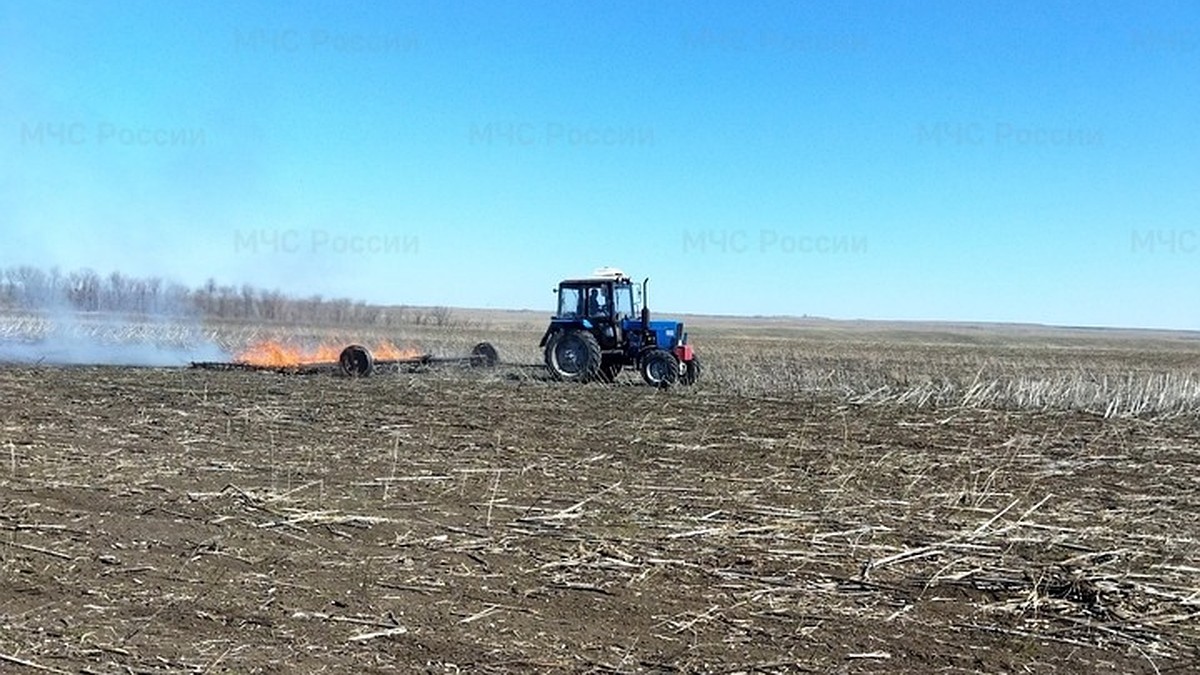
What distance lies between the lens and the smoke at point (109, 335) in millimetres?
27225

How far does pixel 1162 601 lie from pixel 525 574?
3.49 meters

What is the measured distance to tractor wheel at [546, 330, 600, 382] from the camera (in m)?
18.3

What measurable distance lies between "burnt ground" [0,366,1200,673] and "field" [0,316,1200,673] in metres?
0.02

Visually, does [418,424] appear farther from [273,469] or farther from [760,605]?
[760,605]

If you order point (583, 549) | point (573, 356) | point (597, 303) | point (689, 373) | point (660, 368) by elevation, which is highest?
point (597, 303)

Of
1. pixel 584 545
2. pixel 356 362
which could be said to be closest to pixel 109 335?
pixel 356 362

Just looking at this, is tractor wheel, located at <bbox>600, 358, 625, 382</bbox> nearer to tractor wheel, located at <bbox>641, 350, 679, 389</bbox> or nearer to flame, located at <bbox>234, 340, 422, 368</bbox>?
tractor wheel, located at <bbox>641, 350, 679, 389</bbox>

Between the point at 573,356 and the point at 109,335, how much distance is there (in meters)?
22.9

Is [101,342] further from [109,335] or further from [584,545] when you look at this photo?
[584,545]

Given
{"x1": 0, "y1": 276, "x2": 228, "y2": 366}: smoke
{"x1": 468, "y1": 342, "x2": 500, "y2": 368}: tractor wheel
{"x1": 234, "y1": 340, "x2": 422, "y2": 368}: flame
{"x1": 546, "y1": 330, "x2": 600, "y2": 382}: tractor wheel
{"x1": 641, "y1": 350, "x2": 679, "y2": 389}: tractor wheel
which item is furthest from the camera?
{"x1": 0, "y1": 276, "x2": 228, "y2": 366}: smoke

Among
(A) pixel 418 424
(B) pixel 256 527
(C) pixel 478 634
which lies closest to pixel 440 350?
(A) pixel 418 424

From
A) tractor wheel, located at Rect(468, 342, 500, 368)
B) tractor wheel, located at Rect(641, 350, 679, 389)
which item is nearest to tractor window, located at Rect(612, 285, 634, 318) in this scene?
tractor wheel, located at Rect(641, 350, 679, 389)

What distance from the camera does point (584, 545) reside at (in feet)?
20.0

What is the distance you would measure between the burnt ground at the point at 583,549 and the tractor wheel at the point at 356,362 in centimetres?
734
